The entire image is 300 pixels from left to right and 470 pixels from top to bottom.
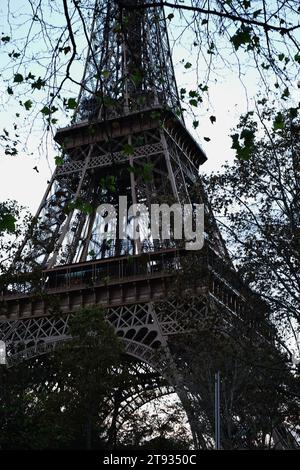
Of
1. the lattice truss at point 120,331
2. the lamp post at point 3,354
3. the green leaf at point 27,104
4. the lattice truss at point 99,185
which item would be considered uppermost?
the lattice truss at point 99,185

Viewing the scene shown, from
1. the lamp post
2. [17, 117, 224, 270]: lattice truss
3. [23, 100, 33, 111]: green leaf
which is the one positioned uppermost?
[17, 117, 224, 270]: lattice truss

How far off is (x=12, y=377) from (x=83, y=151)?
16815mm

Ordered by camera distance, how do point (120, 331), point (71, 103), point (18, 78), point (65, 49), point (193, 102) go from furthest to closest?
point (120, 331), point (71, 103), point (193, 102), point (18, 78), point (65, 49)

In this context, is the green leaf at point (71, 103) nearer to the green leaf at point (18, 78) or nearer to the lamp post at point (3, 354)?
the green leaf at point (18, 78)

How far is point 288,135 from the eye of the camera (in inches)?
723

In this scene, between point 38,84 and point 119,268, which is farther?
point 119,268

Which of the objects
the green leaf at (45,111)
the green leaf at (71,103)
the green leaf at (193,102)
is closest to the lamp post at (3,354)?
the green leaf at (71,103)

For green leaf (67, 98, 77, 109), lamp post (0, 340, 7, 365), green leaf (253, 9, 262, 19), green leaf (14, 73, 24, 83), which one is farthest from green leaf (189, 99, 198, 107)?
lamp post (0, 340, 7, 365)

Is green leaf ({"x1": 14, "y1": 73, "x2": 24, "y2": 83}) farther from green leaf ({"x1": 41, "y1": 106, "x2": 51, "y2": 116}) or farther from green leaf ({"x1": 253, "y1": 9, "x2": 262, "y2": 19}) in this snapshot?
green leaf ({"x1": 253, "y1": 9, "x2": 262, "y2": 19})

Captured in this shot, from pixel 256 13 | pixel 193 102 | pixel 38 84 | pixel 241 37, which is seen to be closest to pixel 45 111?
pixel 38 84

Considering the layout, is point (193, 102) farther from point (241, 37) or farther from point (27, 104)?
point (27, 104)

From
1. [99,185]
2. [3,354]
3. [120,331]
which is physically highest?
[99,185]

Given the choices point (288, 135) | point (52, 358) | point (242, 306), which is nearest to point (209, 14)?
point (288, 135)

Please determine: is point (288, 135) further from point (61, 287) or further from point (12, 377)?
point (61, 287)
